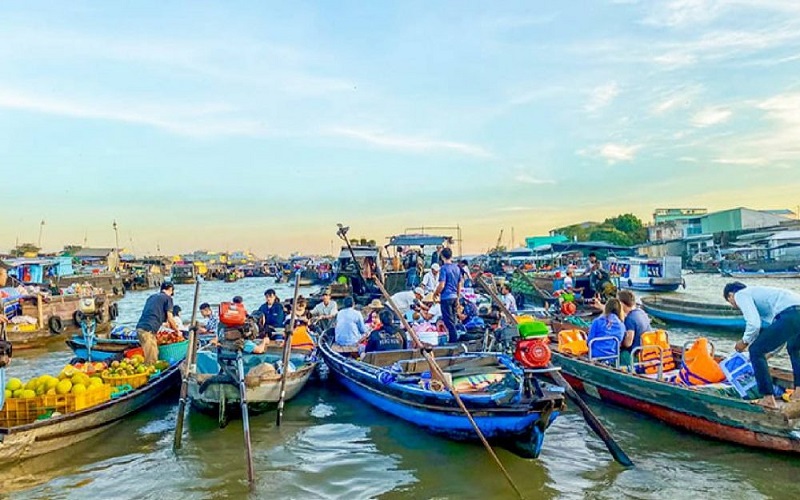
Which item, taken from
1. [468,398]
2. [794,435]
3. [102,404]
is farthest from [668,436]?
[102,404]

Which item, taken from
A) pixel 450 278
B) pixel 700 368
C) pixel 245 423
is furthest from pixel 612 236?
pixel 245 423

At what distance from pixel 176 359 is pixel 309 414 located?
346cm

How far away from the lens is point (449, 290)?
10797 mm

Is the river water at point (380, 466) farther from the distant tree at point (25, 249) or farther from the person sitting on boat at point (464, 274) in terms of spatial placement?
the distant tree at point (25, 249)

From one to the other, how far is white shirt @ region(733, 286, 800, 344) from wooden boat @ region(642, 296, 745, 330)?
11.6m

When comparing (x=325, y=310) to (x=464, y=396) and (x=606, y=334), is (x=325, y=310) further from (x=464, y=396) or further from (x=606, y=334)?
(x=464, y=396)

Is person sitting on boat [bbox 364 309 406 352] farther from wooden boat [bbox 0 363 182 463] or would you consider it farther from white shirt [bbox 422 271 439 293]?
white shirt [bbox 422 271 439 293]

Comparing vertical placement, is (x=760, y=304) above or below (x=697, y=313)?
above

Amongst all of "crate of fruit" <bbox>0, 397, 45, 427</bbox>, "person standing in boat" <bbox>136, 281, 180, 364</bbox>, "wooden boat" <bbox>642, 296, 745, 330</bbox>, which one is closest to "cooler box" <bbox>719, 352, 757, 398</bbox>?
"crate of fruit" <bbox>0, 397, 45, 427</bbox>

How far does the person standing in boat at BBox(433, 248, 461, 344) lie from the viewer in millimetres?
10656

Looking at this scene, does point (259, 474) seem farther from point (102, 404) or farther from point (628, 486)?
point (628, 486)

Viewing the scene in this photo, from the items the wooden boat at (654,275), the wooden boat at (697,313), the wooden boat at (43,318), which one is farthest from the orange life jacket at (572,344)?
the wooden boat at (654,275)

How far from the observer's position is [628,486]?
6.30 m

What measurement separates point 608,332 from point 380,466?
4219 millimetres
